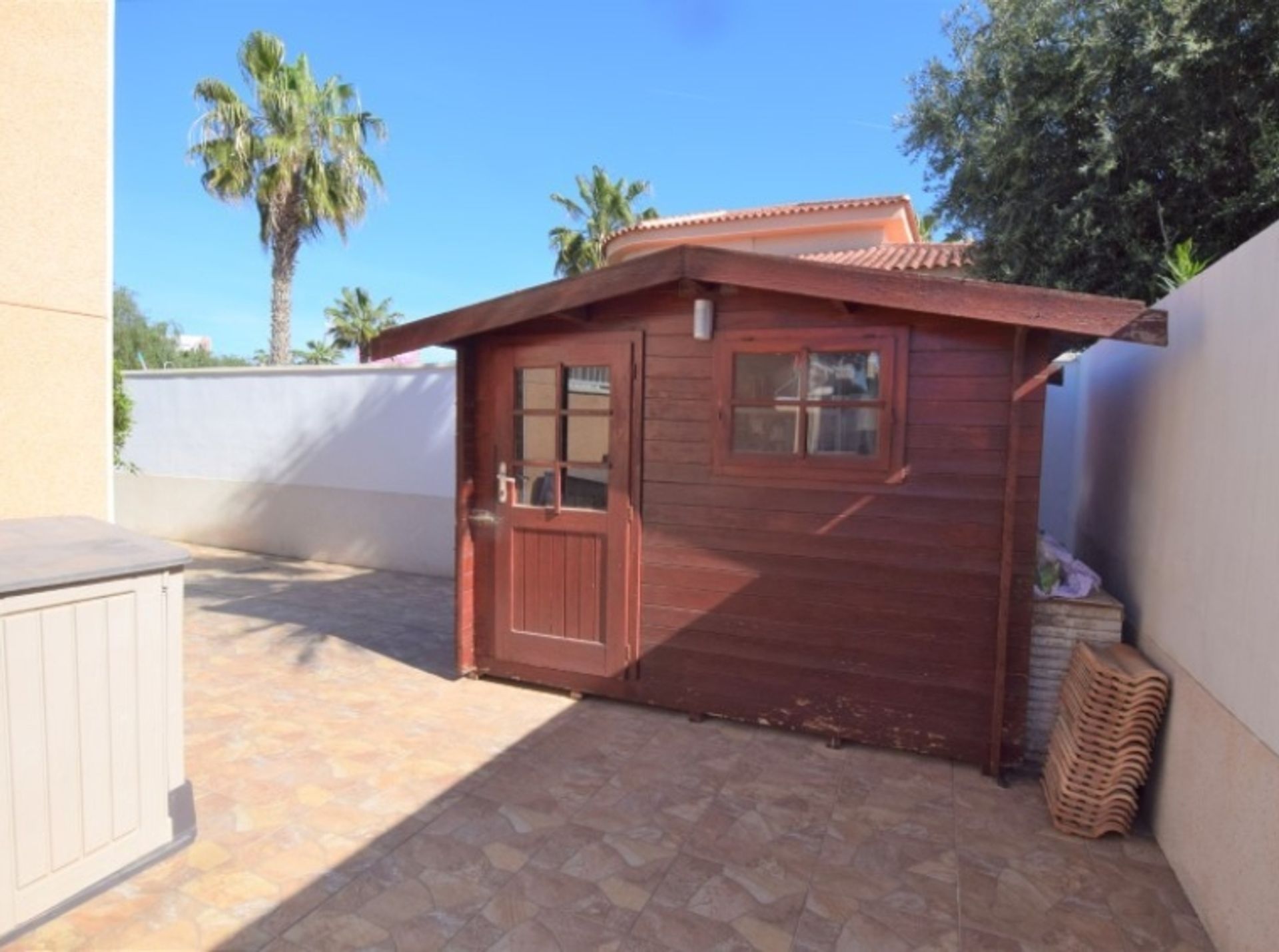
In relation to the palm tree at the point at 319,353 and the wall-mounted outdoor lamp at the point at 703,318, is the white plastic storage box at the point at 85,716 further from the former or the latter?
the palm tree at the point at 319,353

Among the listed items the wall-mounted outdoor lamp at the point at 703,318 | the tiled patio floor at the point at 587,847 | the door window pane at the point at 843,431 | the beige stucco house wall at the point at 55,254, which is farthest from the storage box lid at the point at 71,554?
the door window pane at the point at 843,431

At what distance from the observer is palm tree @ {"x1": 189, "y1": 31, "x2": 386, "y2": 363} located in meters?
12.1

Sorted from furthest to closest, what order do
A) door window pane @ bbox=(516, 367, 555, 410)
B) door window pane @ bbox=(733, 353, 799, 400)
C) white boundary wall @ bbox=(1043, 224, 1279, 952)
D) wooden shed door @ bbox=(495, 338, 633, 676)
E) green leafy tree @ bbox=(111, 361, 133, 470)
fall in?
green leafy tree @ bbox=(111, 361, 133, 470) < door window pane @ bbox=(516, 367, 555, 410) < wooden shed door @ bbox=(495, 338, 633, 676) < door window pane @ bbox=(733, 353, 799, 400) < white boundary wall @ bbox=(1043, 224, 1279, 952)

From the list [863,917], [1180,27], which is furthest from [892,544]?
[1180,27]

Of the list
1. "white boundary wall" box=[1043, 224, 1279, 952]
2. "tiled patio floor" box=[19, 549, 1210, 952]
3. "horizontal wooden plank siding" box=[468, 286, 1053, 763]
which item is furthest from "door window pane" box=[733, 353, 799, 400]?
"tiled patio floor" box=[19, 549, 1210, 952]

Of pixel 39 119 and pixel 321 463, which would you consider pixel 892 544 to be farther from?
pixel 321 463

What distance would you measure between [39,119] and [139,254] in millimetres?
14036

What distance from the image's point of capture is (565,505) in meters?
4.28

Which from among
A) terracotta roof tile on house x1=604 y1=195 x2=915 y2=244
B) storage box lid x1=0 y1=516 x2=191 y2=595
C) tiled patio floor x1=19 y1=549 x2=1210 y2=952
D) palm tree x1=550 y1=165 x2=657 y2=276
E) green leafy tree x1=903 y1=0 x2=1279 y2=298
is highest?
palm tree x1=550 y1=165 x2=657 y2=276

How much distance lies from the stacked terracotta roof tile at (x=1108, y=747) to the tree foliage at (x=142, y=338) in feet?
93.8

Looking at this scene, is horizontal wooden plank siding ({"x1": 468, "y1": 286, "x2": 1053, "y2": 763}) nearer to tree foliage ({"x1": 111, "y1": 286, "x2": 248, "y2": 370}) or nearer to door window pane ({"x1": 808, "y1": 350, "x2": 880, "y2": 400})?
door window pane ({"x1": 808, "y1": 350, "x2": 880, "y2": 400})

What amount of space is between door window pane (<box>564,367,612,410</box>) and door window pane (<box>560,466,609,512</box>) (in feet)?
1.26

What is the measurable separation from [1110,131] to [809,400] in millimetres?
4918

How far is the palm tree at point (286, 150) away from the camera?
1207cm
